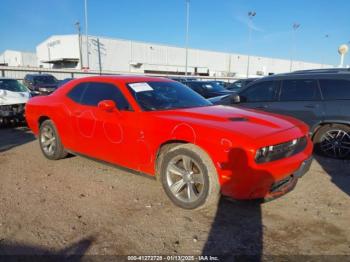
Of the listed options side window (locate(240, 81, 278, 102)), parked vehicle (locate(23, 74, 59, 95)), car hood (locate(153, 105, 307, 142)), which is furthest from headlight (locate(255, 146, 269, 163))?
parked vehicle (locate(23, 74, 59, 95))

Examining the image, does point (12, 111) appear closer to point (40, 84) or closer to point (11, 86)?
→ point (11, 86)

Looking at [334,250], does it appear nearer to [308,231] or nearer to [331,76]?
[308,231]

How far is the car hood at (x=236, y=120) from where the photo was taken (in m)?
3.25

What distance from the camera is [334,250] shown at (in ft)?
8.97

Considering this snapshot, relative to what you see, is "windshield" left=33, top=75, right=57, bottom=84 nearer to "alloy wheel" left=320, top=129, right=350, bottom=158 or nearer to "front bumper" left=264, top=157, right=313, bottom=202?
"alloy wheel" left=320, top=129, right=350, bottom=158

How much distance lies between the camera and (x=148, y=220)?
130 inches

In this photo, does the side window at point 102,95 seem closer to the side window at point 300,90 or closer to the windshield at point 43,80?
the side window at point 300,90

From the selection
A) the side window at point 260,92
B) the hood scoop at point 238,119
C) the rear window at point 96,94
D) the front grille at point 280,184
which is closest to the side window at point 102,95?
the rear window at point 96,94

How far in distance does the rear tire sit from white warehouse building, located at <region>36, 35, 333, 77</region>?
170 ft

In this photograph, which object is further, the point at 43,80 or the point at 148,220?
the point at 43,80

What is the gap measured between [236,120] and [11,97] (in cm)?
770

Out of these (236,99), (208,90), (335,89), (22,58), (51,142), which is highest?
(22,58)

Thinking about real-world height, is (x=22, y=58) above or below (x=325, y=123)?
above

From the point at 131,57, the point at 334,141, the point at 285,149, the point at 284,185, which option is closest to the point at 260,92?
the point at 334,141
